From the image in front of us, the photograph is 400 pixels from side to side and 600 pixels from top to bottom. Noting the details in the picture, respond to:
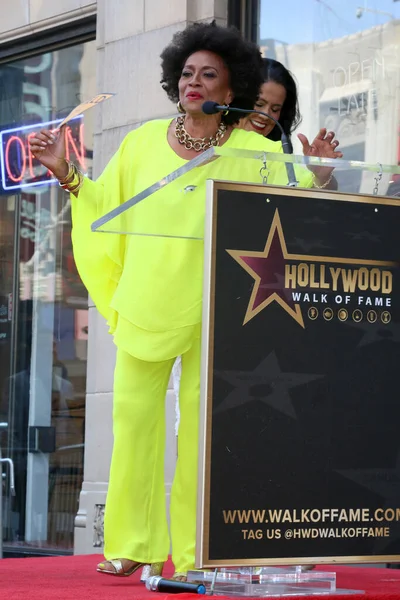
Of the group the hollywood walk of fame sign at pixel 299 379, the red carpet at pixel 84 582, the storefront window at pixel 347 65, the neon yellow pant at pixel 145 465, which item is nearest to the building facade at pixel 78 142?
the storefront window at pixel 347 65

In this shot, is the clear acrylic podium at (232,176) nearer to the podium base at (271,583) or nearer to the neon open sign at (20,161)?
the podium base at (271,583)

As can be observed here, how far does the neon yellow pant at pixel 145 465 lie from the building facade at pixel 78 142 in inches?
101

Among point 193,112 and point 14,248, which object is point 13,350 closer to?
point 14,248

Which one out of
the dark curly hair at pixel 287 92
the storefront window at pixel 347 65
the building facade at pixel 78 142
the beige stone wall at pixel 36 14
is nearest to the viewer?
the dark curly hair at pixel 287 92

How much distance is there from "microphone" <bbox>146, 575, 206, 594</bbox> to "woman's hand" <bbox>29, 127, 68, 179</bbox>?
147cm

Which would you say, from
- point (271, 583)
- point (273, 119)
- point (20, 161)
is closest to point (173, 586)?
point (271, 583)

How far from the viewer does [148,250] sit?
4.27 m

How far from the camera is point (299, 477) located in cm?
332

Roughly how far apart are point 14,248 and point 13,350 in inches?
32.2

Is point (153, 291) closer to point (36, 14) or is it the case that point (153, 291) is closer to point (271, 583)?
point (271, 583)

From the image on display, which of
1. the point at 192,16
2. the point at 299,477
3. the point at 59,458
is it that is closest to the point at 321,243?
the point at 299,477

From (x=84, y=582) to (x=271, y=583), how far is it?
102 centimetres

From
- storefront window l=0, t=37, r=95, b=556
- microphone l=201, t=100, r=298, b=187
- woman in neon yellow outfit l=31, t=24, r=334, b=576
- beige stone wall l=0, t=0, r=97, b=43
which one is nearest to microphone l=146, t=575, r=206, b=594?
woman in neon yellow outfit l=31, t=24, r=334, b=576

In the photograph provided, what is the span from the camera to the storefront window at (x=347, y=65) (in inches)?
260
